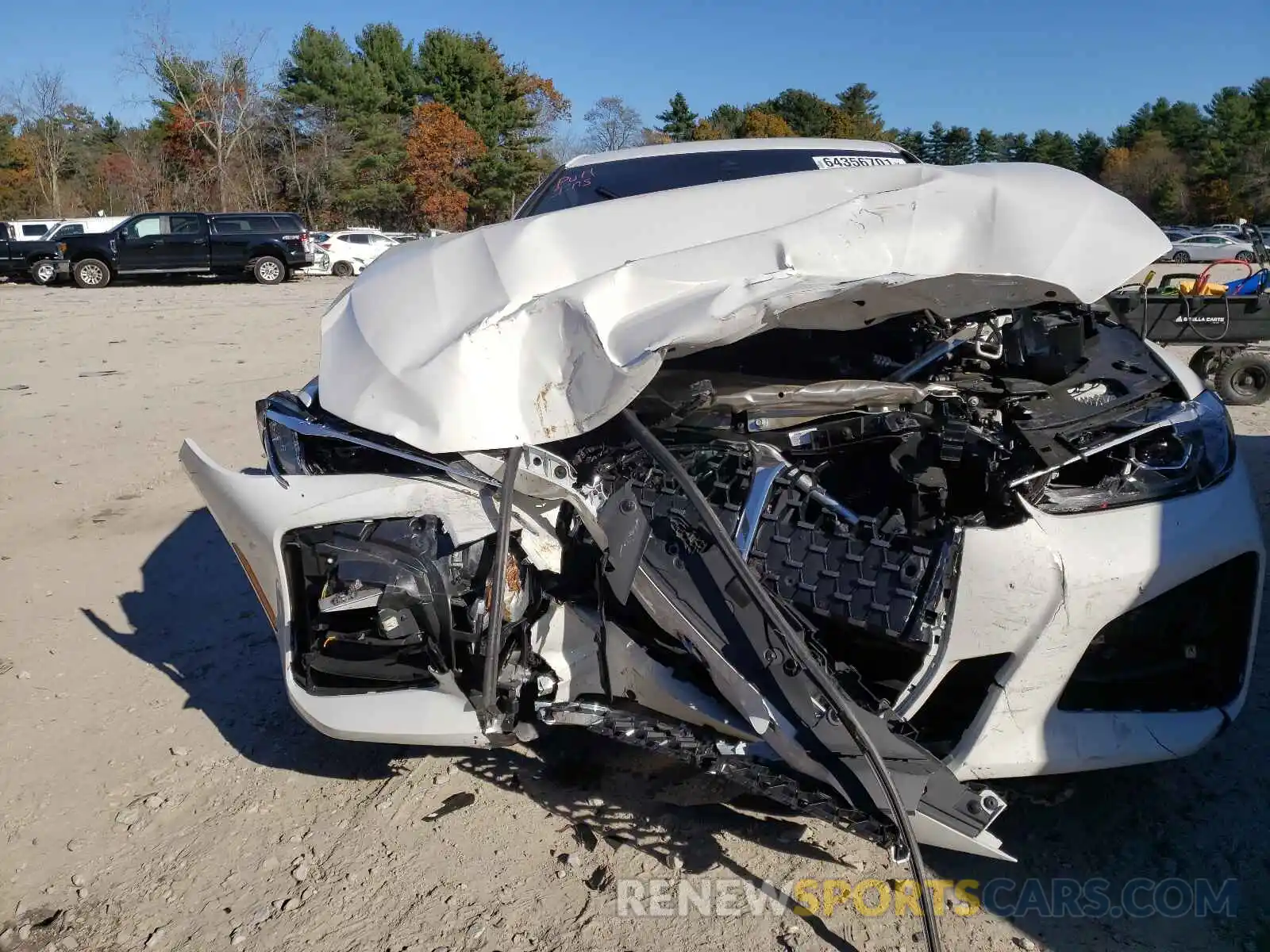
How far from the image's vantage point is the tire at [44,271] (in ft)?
67.6

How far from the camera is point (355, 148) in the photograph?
4062 cm

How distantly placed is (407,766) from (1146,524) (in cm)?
224

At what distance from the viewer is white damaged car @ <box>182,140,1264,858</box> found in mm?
2125

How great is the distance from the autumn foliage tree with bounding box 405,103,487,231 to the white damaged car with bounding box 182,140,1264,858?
40080mm

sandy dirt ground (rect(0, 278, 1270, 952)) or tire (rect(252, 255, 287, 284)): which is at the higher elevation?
tire (rect(252, 255, 287, 284))

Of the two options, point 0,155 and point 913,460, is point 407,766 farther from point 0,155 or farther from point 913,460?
point 0,155

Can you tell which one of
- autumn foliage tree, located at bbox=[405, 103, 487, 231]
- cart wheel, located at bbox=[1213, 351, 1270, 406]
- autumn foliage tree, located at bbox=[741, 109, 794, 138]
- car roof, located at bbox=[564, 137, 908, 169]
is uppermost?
autumn foliage tree, located at bbox=[741, 109, 794, 138]

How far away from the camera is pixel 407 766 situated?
304 centimetres

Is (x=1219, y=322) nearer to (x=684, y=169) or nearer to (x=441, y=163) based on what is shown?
(x=684, y=169)

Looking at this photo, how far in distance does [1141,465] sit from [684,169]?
2.57m

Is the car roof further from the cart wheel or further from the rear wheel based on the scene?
the rear wheel

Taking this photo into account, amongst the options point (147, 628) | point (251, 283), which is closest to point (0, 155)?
point (251, 283)

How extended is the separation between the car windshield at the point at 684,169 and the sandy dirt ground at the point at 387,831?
2.37m

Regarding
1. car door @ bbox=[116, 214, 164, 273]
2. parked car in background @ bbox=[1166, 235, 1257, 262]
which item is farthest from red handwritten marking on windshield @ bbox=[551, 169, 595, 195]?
parked car in background @ bbox=[1166, 235, 1257, 262]
